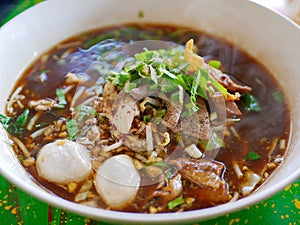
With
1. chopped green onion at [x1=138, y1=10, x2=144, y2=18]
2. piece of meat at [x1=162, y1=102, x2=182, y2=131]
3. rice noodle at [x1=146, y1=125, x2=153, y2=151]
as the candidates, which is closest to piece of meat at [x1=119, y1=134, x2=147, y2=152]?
rice noodle at [x1=146, y1=125, x2=153, y2=151]

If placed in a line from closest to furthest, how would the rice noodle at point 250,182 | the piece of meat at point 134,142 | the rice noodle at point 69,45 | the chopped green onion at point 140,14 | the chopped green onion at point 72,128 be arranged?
the rice noodle at point 250,182
the piece of meat at point 134,142
the chopped green onion at point 72,128
the rice noodle at point 69,45
the chopped green onion at point 140,14

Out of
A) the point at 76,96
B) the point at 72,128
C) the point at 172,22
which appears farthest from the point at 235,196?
the point at 172,22

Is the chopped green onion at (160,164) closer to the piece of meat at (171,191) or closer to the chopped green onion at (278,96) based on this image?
the piece of meat at (171,191)

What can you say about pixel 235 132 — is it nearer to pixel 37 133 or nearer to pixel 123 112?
pixel 123 112

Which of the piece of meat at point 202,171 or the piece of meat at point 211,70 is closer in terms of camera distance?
the piece of meat at point 202,171

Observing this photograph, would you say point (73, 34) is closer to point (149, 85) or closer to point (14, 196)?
point (149, 85)

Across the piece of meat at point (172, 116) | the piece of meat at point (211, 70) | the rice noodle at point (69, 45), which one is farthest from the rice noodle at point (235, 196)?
the rice noodle at point (69, 45)

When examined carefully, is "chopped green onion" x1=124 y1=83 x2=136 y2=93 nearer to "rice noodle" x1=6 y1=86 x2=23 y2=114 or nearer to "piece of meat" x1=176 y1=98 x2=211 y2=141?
"piece of meat" x1=176 y1=98 x2=211 y2=141

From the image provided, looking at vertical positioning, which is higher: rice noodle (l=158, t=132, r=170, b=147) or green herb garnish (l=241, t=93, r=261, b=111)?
green herb garnish (l=241, t=93, r=261, b=111)
